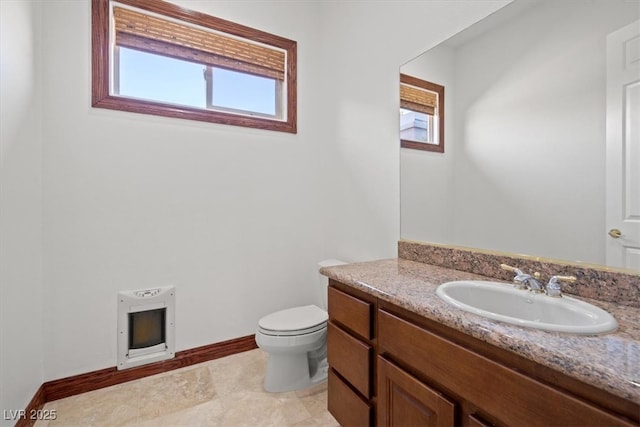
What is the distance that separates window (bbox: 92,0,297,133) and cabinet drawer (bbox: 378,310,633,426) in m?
1.90

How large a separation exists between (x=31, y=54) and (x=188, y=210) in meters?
1.14

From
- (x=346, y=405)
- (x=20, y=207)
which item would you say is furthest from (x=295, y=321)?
(x=20, y=207)

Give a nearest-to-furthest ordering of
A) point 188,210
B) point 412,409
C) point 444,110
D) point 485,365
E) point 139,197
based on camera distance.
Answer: point 485,365 → point 412,409 → point 444,110 → point 139,197 → point 188,210

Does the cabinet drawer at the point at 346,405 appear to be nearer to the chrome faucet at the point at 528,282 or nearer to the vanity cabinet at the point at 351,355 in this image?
the vanity cabinet at the point at 351,355

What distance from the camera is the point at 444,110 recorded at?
150 cm

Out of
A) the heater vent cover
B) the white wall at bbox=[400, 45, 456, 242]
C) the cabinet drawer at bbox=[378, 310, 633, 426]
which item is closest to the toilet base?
the heater vent cover

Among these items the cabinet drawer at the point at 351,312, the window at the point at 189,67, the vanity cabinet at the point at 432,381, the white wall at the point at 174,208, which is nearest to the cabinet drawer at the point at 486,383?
the vanity cabinet at the point at 432,381

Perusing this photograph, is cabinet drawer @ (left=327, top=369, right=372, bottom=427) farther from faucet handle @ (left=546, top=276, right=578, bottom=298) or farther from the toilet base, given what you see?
faucet handle @ (left=546, top=276, right=578, bottom=298)

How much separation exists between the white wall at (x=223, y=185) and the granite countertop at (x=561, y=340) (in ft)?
2.81

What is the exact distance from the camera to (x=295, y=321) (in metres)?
1.77

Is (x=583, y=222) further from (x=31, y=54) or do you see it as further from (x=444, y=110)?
(x=31, y=54)

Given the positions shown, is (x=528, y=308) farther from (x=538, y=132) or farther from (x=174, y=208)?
(x=174, y=208)

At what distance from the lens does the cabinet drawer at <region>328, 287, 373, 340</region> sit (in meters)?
1.14

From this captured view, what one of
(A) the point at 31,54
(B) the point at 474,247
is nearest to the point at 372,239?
(B) the point at 474,247
